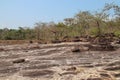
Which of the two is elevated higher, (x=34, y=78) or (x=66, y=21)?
(x=66, y=21)

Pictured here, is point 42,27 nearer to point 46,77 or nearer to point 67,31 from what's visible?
point 67,31

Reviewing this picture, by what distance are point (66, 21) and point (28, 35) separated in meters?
12.0

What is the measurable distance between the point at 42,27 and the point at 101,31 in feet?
59.9

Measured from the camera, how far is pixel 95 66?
17344 mm

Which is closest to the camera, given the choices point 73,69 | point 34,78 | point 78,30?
point 34,78

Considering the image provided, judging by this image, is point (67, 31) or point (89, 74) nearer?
point (89, 74)

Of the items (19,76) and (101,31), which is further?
(101,31)

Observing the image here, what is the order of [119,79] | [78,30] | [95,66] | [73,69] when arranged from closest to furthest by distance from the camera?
[119,79] < [73,69] < [95,66] < [78,30]

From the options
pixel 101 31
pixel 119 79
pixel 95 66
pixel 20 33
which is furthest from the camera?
pixel 20 33

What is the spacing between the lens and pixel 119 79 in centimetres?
1345

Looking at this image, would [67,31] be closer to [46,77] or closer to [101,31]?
[101,31]

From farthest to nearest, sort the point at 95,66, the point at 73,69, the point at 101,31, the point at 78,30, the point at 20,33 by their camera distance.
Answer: the point at 20,33 → the point at 78,30 → the point at 101,31 → the point at 95,66 → the point at 73,69

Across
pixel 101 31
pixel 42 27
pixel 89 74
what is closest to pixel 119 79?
pixel 89 74

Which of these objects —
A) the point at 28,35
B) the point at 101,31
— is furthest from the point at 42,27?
the point at 101,31
